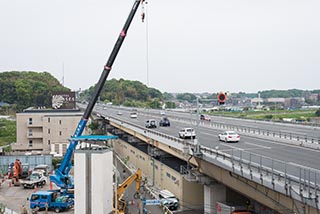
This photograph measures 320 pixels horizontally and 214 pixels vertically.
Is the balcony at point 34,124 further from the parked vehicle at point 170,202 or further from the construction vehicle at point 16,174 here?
the parked vehicle at point 170,202

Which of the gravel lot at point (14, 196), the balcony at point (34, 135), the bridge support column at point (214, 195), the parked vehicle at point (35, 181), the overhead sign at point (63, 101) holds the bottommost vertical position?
the gravel lot at point (14, 196)

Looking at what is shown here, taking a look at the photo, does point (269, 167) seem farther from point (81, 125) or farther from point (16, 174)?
point (16, 174)

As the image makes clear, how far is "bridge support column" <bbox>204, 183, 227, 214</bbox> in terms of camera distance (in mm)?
30062

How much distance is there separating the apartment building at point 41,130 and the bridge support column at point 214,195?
140ft

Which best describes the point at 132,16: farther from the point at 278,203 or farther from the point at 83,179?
the point at 278,203

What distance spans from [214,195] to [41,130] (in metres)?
46.3

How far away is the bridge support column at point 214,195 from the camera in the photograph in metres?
30.1

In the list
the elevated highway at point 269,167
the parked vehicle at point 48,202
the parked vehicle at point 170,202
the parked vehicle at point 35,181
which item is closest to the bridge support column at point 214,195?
the elevated highway at point 269,167

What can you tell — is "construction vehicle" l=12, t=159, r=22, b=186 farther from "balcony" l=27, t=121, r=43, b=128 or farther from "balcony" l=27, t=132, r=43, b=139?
"balcony" l=27, t=121, r=43, b=128

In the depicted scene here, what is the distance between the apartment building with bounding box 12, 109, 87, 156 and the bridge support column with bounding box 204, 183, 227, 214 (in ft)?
140

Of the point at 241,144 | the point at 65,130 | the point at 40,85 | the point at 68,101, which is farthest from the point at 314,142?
the point at 40,85

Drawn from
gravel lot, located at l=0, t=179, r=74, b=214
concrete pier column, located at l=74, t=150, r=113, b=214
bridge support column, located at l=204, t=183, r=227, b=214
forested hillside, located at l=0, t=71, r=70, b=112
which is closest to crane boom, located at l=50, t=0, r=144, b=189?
gravel lot, located at l=0, t=179, r=74, b=214

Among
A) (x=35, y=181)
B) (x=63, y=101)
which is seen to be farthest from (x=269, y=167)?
(x=63, y=101)

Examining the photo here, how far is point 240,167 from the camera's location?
2241 cm
